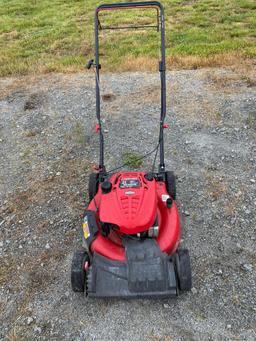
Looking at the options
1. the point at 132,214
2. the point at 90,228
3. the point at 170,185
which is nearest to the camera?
the point at 132,214

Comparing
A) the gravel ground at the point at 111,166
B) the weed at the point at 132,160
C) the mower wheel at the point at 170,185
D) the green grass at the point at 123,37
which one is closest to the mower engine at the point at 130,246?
the gravel ground at the point at 111,166

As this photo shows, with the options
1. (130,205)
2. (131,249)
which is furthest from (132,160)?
(131,249)

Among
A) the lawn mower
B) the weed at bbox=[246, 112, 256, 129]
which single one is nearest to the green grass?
the weed at bbox=[246, 112, 256, 129]

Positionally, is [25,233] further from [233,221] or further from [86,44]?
[86,44]

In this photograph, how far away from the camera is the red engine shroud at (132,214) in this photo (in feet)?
10.8

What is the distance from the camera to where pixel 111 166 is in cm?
535

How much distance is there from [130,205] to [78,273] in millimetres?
736

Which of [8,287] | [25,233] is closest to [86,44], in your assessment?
[25,233]

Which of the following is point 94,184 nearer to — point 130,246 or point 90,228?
point 90,228

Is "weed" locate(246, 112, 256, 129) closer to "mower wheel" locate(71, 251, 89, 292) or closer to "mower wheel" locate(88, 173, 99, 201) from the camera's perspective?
"mower wheel" locate(88, 173, 99, 201)

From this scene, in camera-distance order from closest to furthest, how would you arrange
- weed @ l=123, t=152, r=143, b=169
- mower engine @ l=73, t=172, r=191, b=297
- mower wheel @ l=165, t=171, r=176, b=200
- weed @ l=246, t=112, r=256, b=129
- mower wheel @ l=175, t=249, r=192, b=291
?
1. mower engine @ l=73, t=172, r=191, b=297
2. mower wheel @ l=175, t=249, r=192, b=291
3. mower wheel @ l=165, t=171, r=176, b=200
4. weed @ l=123, t=152, r=143, b=169
5. weed @ l=246, t=112, r=256, b=129

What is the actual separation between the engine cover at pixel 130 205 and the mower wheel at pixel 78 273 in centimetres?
42

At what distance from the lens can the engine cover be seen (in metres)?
3.26

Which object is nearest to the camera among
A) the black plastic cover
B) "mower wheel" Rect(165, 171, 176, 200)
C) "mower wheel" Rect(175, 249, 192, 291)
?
"mower wheel" Rect(175, 249, 192, 291)
